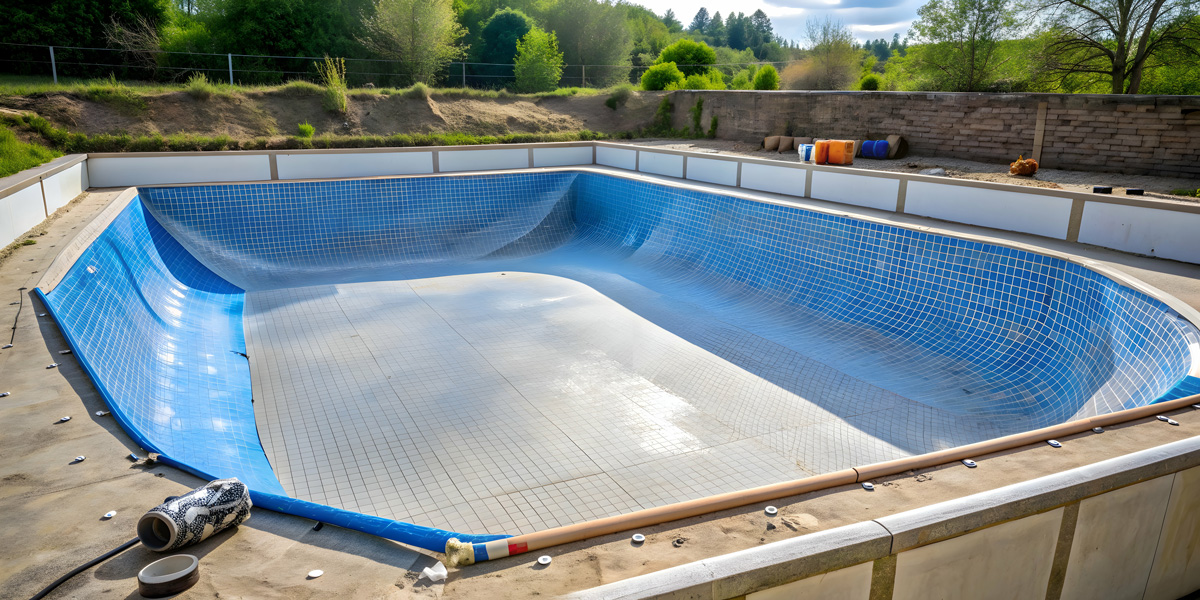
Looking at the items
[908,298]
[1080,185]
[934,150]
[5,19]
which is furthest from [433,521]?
[5,19]

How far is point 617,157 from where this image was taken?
978 centimetres

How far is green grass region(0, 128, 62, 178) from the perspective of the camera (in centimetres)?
614

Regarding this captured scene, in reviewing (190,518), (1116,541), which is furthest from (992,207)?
(190,518)

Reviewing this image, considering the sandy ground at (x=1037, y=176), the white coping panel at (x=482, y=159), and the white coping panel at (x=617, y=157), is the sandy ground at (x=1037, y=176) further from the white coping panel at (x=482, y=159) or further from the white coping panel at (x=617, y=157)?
the white coping panel at (x=482, y=159)

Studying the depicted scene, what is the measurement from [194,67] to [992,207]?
52.5 feet

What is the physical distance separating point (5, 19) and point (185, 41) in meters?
3.37

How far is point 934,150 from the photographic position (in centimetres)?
1069

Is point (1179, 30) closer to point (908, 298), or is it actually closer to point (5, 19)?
point (908, 298)

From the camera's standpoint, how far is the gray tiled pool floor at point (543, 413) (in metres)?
3.06

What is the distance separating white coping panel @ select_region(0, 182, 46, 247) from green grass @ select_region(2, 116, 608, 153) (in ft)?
16.8

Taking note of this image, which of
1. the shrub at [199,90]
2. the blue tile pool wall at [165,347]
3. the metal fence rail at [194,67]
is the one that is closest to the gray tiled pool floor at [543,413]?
the blue tile pool wall at [165,347]

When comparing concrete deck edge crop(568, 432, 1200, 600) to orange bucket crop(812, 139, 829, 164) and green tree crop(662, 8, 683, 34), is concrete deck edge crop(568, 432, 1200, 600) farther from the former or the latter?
green tree crop(662, 8, 683, 34)

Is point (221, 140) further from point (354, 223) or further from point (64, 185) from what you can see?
point (64, 185)

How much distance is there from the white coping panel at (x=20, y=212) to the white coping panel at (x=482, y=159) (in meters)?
4.28
